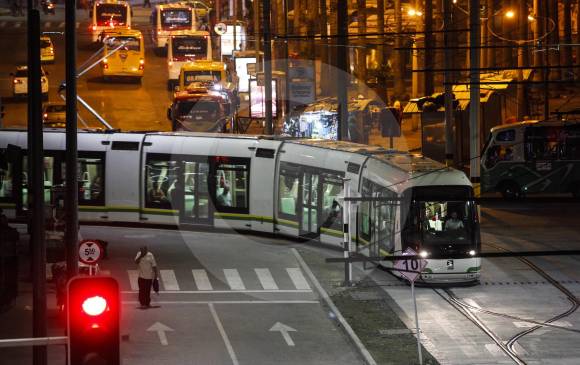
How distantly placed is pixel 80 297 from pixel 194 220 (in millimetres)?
27622

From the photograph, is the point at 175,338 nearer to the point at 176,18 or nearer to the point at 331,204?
the point at 331,204

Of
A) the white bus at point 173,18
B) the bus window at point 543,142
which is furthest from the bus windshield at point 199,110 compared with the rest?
the white bus at point 173,18

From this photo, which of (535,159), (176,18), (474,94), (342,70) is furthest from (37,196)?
(176,18)

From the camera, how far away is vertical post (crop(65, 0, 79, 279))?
1576 centimetres

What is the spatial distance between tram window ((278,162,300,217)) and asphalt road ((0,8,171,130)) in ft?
81.3

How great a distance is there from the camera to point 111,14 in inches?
2876

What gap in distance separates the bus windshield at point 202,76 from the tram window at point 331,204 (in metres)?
28.5

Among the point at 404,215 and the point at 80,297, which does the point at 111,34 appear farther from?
the point at 80,297

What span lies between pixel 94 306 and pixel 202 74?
53.0 metres

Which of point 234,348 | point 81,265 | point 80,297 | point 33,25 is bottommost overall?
point 234,348

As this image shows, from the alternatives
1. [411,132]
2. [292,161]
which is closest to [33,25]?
[292,161]

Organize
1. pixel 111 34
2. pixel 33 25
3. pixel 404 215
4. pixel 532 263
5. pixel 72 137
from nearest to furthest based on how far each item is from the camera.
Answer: pixel 33 25
pixel 72 137
pixel 404 215
pixel 532 263
pixel 111 34

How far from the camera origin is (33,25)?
46.6ft

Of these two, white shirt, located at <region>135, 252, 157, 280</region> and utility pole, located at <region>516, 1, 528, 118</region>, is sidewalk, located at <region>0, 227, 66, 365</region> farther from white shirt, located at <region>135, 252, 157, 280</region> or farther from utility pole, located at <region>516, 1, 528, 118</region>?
utility pole, located at <region>516, 1, 528, 118</region>
